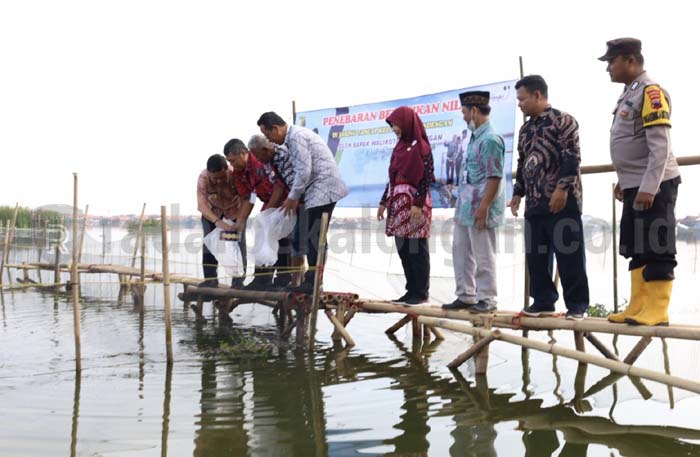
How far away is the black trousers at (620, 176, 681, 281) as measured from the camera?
3588mm

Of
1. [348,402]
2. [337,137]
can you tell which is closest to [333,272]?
[337,137]

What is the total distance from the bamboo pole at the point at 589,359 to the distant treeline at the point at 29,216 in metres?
13.6

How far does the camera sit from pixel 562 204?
4262mm

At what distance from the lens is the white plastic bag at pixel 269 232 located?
5988 mm

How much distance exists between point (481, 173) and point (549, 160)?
542 millimetres

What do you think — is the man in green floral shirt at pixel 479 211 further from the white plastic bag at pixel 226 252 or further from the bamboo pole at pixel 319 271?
the white plastic bag at pixel 226 252

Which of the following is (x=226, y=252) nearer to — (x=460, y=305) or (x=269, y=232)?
(x=269, y=232)

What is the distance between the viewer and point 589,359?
3.73 m

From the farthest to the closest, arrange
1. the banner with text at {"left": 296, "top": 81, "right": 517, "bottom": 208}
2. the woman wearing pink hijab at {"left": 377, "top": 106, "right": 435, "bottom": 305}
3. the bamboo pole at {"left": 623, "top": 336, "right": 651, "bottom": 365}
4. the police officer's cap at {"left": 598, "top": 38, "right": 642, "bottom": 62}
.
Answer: the banner with text at {"left": 296, "top": 81, "right": 517, "bottom": 208}, the woman wearing pink hijab at {"left": 377, "top": 106, "right": 435, "bottom": 305}, the bamboo pole at {"left": 623, "top": 336, "right": 651, "bottom": 365}, the police officer's cap at {"left": 598, "top": 38, "right": 642, "bottom": 62}

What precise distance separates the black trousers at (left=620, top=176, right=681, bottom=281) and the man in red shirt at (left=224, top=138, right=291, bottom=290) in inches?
128

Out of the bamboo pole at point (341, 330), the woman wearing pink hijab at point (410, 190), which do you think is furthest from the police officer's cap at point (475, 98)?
the bamboo pole at point (341, 330)

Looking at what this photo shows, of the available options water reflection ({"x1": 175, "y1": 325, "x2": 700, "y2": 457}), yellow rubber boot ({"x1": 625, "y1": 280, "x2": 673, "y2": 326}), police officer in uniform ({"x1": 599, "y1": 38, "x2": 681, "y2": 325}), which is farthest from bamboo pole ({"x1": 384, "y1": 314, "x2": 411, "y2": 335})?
yellow rubber boot ({"x1": 625, "y1": 280, "x2": 673, "y2": 326})

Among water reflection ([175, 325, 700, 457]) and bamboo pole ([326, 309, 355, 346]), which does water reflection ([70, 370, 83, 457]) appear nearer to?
water reflection ([175, 325, 700, 457])

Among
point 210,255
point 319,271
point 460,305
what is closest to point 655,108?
point 460,305
